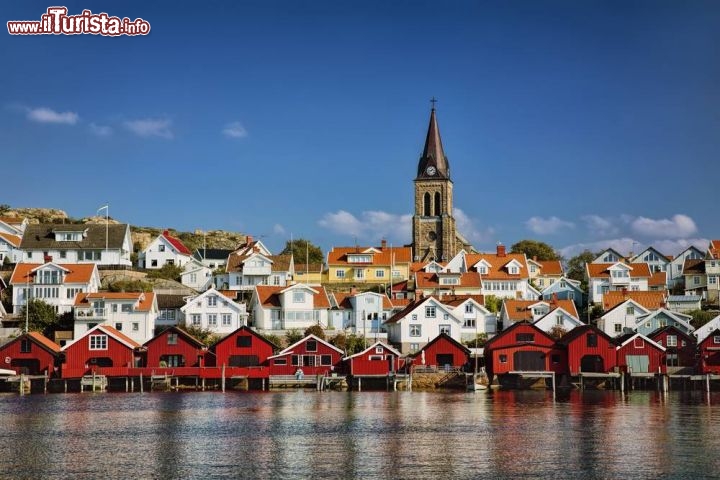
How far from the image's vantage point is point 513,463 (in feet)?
141

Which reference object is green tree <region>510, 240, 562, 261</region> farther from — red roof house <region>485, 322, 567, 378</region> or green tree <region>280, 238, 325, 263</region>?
red roof house <region>485, 322, 567, 378</region>

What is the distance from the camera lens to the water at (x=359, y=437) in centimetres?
4175

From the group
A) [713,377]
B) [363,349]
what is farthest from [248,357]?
[713,377]

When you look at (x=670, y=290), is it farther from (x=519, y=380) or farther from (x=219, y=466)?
(x=219, y=466)

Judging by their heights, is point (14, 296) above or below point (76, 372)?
above

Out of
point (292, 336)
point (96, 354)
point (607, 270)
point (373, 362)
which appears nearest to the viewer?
point (96, 354)

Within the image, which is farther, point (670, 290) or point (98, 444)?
point (670, 290)

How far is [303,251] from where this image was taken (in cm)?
13550

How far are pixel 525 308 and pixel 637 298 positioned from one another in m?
11.5

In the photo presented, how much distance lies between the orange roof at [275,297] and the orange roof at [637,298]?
26761 millimetres

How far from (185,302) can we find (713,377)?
45.8 meters

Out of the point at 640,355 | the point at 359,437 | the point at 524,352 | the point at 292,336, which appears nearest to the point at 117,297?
the point at 292,336

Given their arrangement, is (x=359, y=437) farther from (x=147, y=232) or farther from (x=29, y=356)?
(x=147, y=232)

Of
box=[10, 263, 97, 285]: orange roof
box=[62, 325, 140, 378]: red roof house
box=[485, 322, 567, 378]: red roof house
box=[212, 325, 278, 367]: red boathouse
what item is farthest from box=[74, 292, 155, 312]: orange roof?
box=[485, 322, 567, 378]: red roof house
